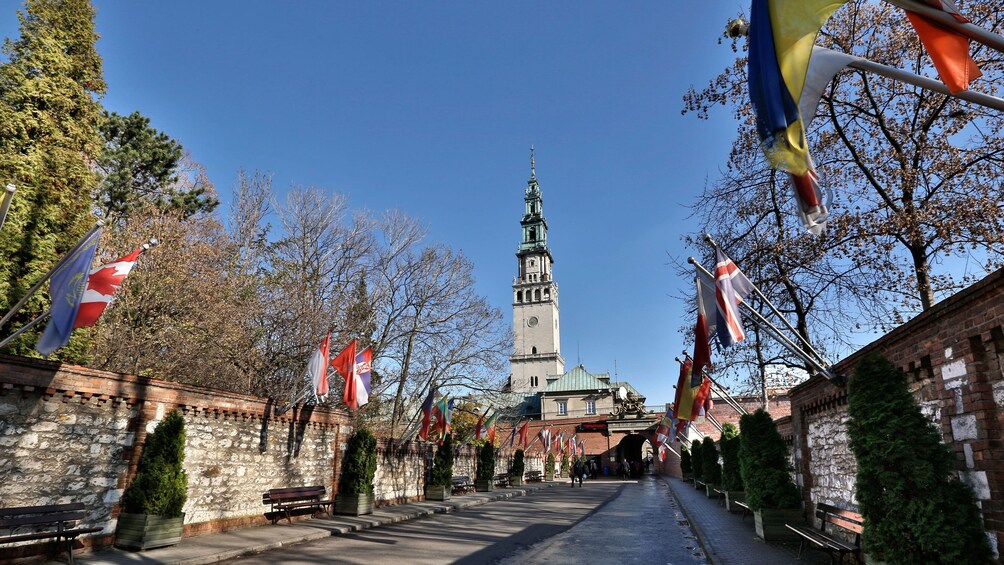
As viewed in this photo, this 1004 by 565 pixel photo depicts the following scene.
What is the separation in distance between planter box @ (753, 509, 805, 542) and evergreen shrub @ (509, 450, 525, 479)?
29.1m

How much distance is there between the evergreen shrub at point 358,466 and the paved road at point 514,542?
1.98 m

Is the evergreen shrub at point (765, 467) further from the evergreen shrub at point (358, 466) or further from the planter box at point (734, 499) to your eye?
the evergreen shrub at point (358, 466)

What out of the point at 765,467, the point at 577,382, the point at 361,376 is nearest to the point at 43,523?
the point at 361,376

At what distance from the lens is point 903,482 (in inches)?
Result: 265

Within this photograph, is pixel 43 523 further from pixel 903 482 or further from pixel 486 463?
pixel 486 463

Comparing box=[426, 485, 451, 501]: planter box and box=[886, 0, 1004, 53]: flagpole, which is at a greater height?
box=[886, 0, 1004, 53]: flagpole

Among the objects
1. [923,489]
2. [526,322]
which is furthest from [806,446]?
[526,322]

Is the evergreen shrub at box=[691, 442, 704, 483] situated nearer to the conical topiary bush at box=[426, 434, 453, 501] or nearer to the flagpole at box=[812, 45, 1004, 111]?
the conical topiary bush at box=[426, 434, 453, 501]

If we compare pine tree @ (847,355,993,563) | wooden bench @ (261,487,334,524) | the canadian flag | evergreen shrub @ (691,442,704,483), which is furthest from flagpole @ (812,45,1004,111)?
evergreen shrub @ (691,442,704,483)

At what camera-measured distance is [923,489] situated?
21.4ft

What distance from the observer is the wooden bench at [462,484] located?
29278 mm

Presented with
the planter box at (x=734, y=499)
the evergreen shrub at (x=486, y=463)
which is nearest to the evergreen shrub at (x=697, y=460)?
the evergreen shrub at (x=486, y=463)

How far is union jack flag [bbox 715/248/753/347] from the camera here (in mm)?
9914

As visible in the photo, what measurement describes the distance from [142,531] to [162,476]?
101 centimetres
